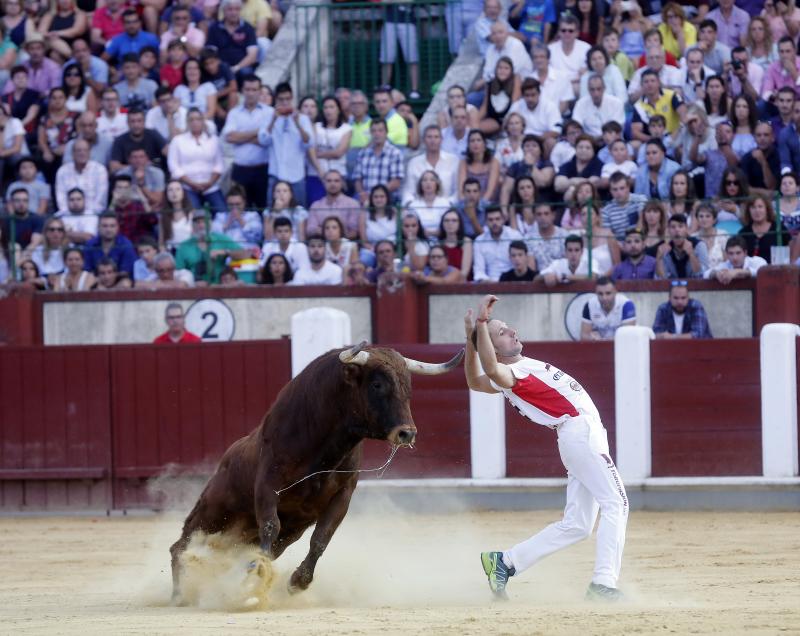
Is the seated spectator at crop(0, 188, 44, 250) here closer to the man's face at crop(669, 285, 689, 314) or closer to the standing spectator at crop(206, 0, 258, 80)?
the standing spectator at crop(206, 0, 258, 80)

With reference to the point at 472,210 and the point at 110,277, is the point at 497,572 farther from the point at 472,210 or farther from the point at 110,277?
the point at 110,277

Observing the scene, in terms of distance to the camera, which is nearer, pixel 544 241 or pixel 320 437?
pixel 320 437

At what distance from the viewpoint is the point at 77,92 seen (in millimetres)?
16297

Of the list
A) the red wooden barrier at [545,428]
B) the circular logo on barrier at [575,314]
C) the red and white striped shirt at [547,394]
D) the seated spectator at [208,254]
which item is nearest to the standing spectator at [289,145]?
the seated spectator at [208,254]

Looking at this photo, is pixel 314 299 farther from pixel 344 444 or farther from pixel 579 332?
pixel 344 444

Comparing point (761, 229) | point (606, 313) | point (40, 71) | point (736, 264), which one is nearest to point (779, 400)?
point (736, 264)

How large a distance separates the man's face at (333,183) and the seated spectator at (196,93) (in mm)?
2103

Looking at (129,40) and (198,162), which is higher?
(129,40)

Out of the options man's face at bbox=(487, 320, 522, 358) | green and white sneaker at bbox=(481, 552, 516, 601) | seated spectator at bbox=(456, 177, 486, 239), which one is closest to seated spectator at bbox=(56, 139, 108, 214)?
seated spectator at bbox=(456, 177, 486, 239)

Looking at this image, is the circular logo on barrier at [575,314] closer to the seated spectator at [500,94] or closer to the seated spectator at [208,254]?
the seated spectator at [500,94]

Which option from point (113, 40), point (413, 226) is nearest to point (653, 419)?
point (413, 226)

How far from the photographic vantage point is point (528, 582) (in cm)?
862

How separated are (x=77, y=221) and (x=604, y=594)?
8.62m

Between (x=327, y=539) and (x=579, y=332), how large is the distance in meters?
6.11
